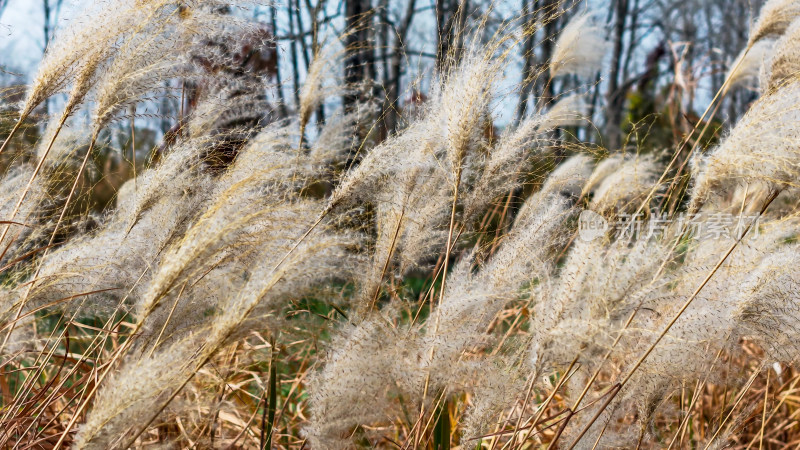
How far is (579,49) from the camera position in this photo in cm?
211

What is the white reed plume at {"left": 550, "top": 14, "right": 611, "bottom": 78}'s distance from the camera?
1911mm

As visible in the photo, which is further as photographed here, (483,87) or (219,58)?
(219,58)

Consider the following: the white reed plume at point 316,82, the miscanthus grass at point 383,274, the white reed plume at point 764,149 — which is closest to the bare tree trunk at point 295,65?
the white reed plume at point 316,82

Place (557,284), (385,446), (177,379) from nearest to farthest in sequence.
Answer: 1. (177,379)
2. (557,284)
3. (385,446)

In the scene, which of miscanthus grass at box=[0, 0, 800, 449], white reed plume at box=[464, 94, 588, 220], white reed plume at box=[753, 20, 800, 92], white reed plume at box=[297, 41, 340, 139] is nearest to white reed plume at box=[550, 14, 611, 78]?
white reed plume at box=[464, 94, 588, 220]

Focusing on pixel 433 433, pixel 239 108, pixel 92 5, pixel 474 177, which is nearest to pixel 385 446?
pixel 433 433

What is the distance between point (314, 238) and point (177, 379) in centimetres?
35

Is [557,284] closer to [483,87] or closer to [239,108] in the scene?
[483,87]

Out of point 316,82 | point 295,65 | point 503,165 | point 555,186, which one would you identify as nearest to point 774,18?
point 555,186

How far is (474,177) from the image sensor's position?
161 centimetres

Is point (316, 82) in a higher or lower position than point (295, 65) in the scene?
higher

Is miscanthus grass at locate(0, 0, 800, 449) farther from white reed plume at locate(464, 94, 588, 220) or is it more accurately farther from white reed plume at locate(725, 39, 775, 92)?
white reed plume at locate(725, 39, 775, 92)

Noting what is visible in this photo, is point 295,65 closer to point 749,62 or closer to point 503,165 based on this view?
point 749,62

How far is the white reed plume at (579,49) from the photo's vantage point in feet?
6.27
